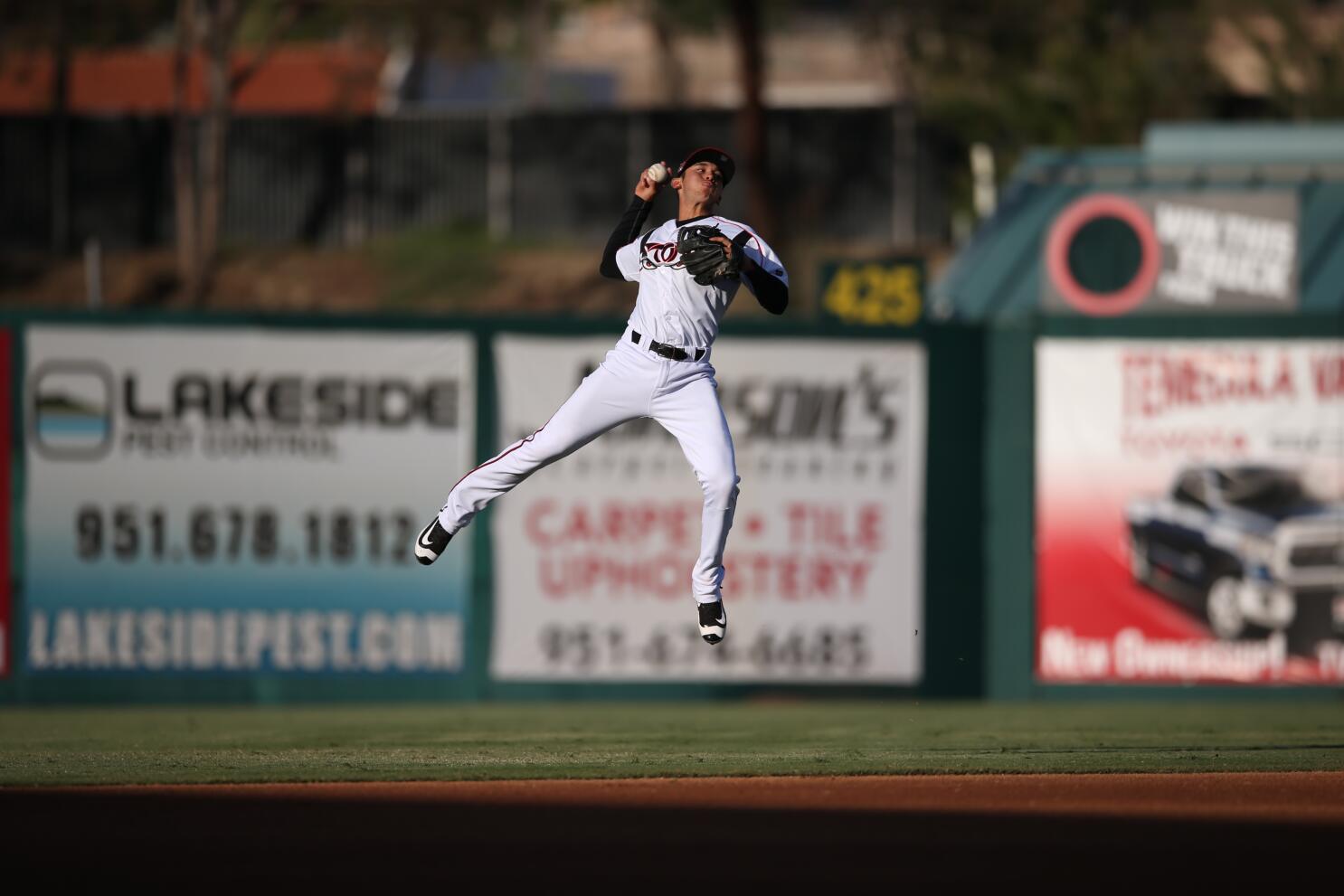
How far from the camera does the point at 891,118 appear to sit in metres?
30.2

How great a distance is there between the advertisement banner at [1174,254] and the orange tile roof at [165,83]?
828 inches

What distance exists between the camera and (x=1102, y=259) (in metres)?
16.7

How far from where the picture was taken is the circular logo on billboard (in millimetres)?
16531

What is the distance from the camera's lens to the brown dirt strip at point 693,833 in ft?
18.4

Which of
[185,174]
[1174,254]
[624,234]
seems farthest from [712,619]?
[185,174]

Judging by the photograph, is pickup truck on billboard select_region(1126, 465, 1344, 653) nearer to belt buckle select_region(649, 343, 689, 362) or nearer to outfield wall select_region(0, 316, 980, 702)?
outfield wall select_region(0, 316, 980, 702)

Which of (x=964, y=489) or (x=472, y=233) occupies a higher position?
(x=472, y=233)

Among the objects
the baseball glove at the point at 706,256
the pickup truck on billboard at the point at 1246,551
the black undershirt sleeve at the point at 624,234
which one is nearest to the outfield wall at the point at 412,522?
the pickup truck on billboard at the point at 1246,551

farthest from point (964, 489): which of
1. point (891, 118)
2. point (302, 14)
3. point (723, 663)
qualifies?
point (302, 14)

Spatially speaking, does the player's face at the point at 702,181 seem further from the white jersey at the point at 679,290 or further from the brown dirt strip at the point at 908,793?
the brown dirt strip at the point at 908,793

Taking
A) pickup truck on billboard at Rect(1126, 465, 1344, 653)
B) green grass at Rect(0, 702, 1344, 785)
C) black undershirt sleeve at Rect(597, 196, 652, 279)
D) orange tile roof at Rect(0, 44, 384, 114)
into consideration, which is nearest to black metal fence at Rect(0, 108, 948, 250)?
orange tile roof at Rect(0, 44, 384, 114)

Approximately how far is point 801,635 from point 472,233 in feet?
62.6

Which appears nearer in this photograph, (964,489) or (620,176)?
(964,489)

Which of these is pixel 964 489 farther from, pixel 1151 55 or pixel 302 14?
pixel 302 14
